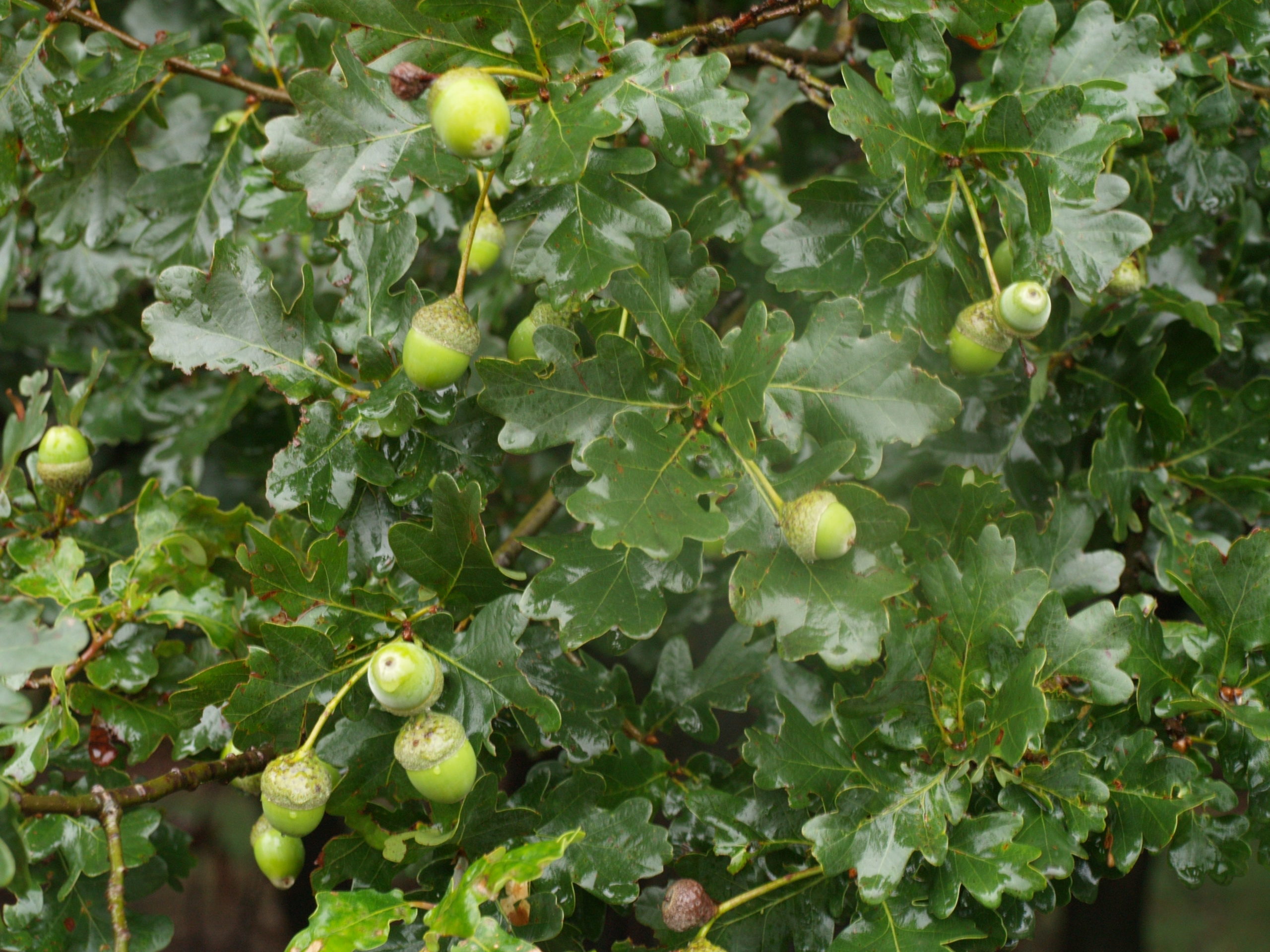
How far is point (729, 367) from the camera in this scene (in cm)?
104

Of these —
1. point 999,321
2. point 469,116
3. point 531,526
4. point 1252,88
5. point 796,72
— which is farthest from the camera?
point 531,526

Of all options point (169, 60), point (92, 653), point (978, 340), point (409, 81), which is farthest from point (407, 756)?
point (169, 60)

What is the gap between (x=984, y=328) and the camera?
1.19 m

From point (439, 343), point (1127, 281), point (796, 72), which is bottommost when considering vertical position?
point (1127, 281)

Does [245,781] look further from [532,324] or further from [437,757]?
[532,324]

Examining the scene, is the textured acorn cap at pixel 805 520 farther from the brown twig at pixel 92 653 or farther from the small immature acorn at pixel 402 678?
the brown twig at pixel 92 653

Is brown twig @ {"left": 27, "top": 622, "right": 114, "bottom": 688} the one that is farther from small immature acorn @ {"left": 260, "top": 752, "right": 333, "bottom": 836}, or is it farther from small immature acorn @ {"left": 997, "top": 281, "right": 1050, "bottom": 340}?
small immature acorn @ {"left": 997, "top": 281, "right": 1050, "bottom": 340}

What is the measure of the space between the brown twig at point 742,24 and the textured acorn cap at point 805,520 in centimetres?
59

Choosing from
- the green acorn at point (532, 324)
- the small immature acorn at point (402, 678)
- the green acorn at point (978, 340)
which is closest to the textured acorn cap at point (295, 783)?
the small immature acorn at point (402, 678)

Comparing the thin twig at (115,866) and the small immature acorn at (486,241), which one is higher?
the small immature acorn at (486,241)

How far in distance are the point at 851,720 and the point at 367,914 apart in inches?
23.0

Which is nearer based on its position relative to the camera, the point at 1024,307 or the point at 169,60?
the point at 1024,307

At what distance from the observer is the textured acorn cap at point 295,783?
106 cm

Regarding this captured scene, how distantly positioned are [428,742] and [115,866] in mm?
370
